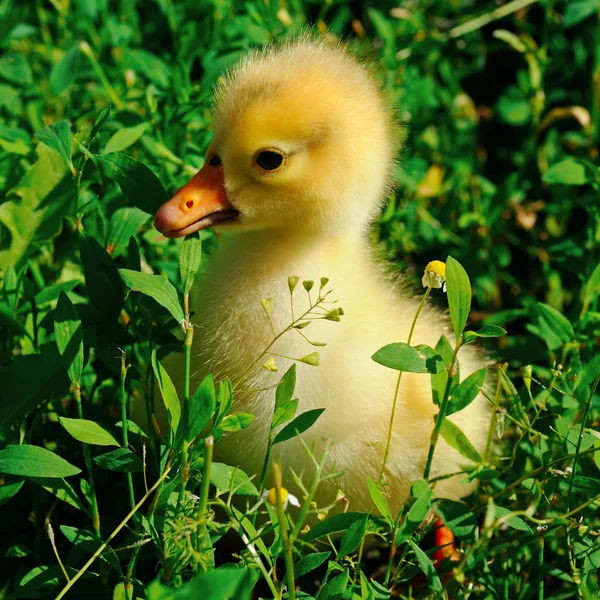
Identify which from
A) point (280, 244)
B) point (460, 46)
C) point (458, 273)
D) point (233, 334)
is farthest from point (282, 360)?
point (460, 46)

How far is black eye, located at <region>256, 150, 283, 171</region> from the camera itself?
62.7 inches

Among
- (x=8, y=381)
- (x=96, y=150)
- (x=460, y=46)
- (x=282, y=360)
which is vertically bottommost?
(x=8, y=381)

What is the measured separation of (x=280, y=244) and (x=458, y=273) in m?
0.51

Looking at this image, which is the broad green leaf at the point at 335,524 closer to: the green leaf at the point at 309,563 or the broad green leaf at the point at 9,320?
the green leaf at the point at 309,563

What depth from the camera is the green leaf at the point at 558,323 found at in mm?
1781

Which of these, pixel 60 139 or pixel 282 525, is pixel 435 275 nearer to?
pixel 282 525

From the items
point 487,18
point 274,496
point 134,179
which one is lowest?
point 274,496

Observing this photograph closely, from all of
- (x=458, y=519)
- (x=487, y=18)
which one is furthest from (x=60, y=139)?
(x=487, y=18)

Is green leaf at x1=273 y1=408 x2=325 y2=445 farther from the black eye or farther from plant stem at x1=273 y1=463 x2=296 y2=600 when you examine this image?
the black eye

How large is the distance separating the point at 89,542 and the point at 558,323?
3.51 ft

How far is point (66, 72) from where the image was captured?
2.44 m

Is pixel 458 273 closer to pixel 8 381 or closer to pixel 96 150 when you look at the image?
pixel 8 381

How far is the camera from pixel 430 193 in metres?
2.66

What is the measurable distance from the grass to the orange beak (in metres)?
0.04
